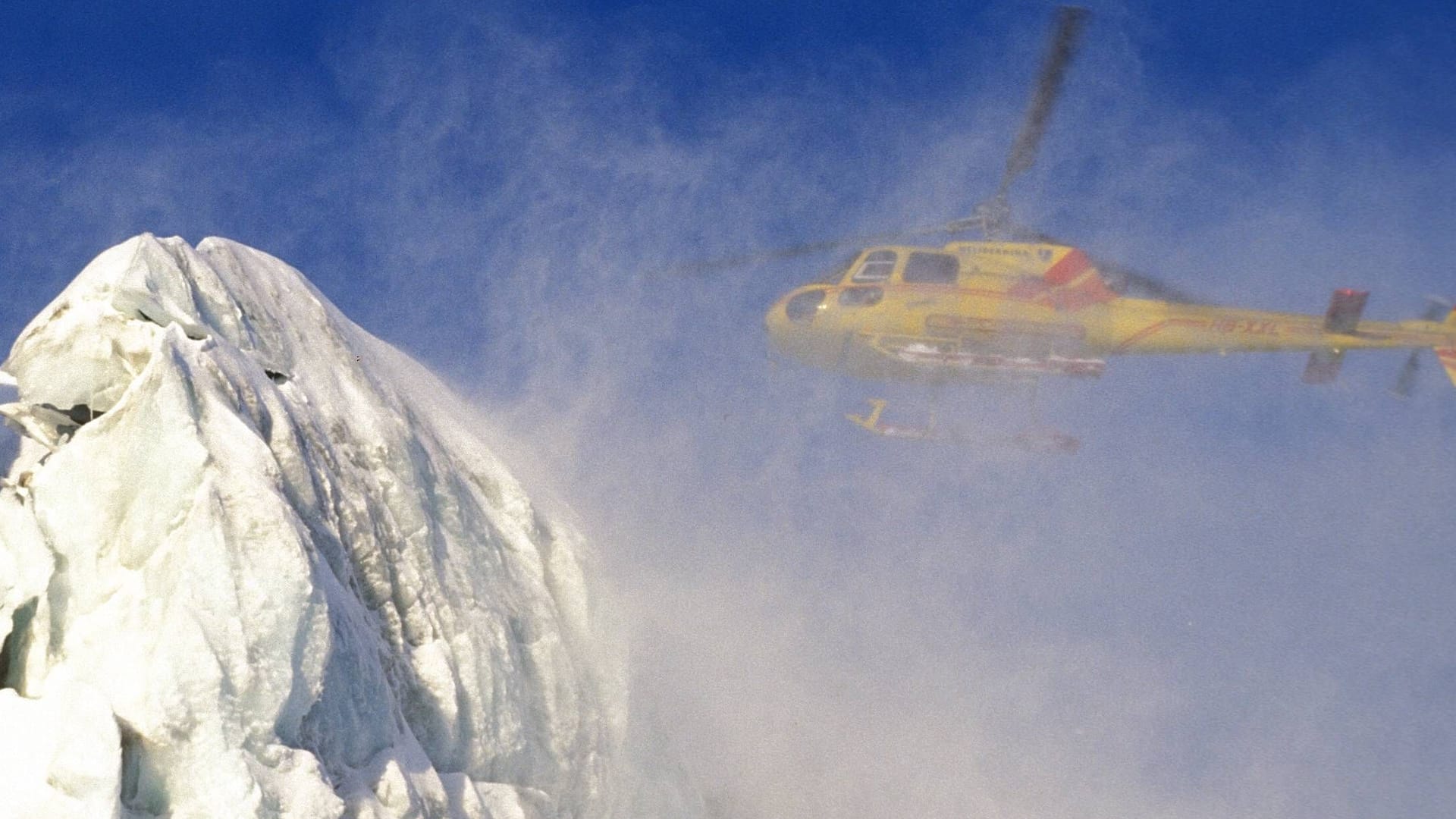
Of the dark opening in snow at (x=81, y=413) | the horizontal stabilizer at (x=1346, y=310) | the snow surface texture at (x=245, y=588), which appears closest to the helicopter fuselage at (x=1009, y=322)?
the horizontal stabilizer at (x=1346, y=310)

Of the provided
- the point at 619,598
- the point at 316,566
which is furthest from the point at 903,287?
the point at 316,566

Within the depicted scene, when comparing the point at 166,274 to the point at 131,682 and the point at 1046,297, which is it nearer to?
the point at 131,682

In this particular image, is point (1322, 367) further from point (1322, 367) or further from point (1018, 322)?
point (1018, 322)

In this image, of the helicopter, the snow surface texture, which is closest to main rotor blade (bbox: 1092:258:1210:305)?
the helicopter

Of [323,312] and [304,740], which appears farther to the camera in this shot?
[323,312]

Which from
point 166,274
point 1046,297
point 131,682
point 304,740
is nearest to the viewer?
point 131,682

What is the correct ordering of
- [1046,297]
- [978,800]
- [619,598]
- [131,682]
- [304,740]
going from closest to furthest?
[131,682]
[304,740]
[619,598]
[978,800]
[1046,297]

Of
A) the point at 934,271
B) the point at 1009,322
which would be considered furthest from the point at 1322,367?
the point at 934,271

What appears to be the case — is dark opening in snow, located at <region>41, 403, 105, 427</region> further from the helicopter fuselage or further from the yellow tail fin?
the yellow tail fin
